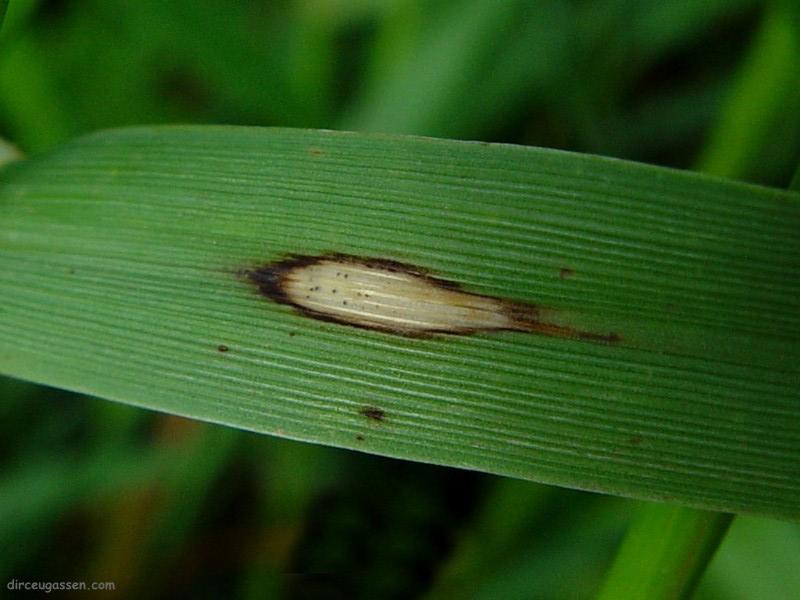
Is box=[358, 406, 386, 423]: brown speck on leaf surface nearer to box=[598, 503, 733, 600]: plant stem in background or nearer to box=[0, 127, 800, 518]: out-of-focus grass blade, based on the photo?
box=[0, 127, 800, 518]: out-of-focus grass blade

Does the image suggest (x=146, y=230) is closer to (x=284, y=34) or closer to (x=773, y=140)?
(x=773, y=140)

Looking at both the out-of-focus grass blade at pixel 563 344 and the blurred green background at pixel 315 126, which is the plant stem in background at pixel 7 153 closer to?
the blurred green background at pixel 315 126

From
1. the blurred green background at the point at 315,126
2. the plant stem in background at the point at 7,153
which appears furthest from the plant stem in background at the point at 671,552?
the plant stem in background at the point at 7,153

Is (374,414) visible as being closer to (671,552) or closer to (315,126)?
(671,552)

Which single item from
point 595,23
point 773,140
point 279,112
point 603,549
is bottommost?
point 603,549

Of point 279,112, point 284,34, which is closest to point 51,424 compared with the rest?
point 279,112

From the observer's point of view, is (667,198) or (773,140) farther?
(773,140)

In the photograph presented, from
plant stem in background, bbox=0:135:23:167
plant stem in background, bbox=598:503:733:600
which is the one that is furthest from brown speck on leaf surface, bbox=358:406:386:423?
plant stem in background, bbox=0:135:23:167

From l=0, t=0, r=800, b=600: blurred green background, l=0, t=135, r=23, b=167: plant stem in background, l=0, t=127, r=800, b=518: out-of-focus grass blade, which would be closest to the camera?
l=0, t=127, r=800, b=518: out-of-focus grass blade
